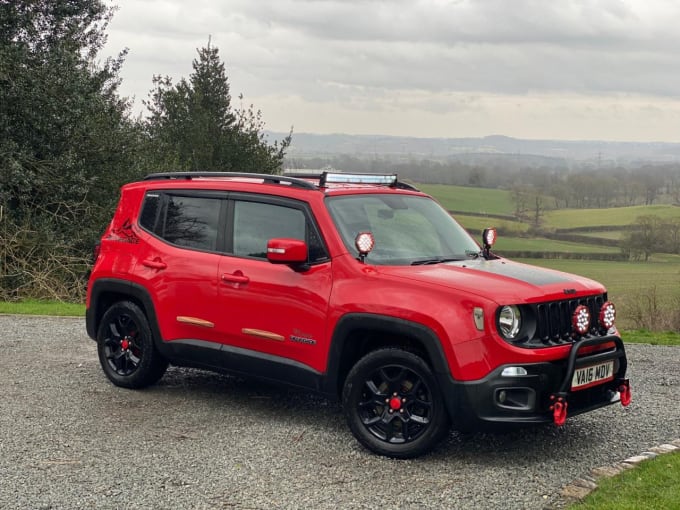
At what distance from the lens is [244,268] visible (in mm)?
6957

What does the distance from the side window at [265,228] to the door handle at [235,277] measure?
0.18 metres

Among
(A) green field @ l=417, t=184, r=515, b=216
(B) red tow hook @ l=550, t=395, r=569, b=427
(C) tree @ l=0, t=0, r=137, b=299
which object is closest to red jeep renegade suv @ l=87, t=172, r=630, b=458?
(B) red tow hook @ l=550, t=395, r=569, b=427

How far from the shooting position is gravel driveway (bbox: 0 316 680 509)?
5297 millimetres

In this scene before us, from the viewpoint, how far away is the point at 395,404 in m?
6.04

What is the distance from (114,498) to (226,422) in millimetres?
1802

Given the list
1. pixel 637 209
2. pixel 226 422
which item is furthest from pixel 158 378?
pixel 637 209

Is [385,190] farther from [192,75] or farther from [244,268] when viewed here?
[192,75]

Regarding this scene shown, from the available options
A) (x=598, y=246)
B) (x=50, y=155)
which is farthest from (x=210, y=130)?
(x=598, y=246)

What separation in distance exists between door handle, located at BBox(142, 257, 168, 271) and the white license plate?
357 cm

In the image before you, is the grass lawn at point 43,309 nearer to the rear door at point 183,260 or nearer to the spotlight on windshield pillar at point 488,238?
the rear door at point 183,260

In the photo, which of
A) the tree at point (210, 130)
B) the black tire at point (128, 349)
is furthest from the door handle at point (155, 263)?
the tree at point (210, 130)

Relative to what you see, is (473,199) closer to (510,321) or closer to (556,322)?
(556,322)

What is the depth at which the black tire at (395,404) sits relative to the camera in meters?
5.89

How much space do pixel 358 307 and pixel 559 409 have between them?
60.0 inches
